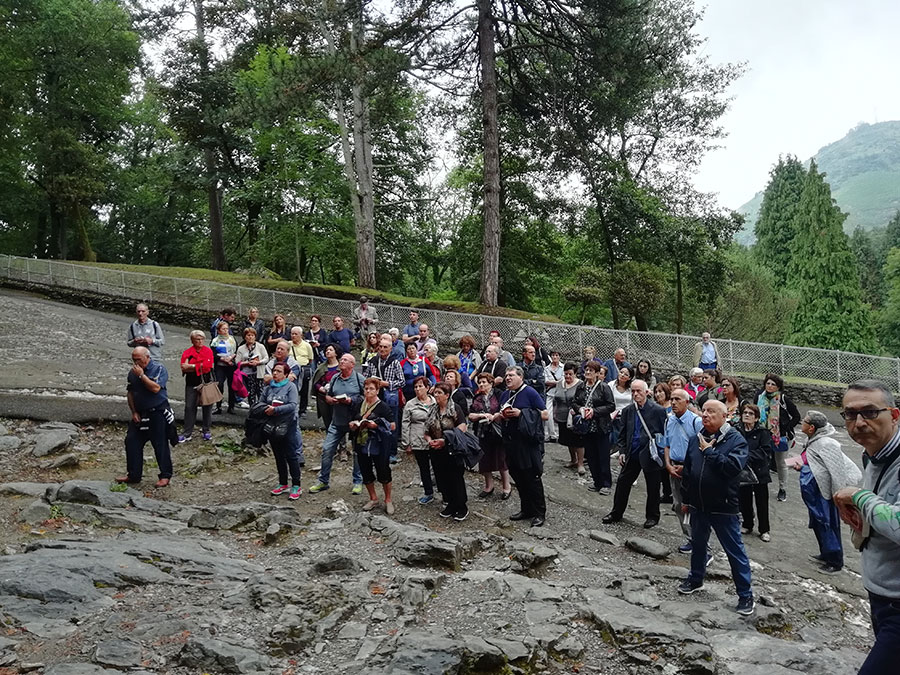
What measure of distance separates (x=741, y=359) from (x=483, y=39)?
40.7ft

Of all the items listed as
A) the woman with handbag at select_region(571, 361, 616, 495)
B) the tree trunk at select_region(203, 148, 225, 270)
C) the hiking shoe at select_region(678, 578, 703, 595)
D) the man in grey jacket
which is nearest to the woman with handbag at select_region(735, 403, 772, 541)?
the woman with handbag at select_region(571, 361, 616, 495)

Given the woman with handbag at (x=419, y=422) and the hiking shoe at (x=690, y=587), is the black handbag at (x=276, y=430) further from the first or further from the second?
the hiking shoe at (x=690, y=587)

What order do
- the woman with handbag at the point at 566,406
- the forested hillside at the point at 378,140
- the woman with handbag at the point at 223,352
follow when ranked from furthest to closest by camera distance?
the forested hillside at the point at 378,140, the woman with handbag at the point at 223,352, the woman with handbag at the point at 566,406

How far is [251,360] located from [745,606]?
7955 millimetres

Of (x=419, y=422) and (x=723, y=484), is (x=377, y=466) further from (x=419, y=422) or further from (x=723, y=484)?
(x=723, y=484)

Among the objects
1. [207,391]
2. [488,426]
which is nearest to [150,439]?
[207,391]

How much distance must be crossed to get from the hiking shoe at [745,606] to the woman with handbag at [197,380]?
306 inches

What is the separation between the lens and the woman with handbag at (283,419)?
7477 millimetres

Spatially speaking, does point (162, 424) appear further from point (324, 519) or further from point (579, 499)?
point (579, 499)

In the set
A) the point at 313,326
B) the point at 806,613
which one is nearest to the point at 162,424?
the point at 313,326

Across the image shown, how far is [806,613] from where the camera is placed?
5.43 meters

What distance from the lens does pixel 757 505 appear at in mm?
7520

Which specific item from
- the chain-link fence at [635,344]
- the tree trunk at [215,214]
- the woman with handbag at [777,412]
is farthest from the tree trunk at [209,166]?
the woman with handbag at [777,412]

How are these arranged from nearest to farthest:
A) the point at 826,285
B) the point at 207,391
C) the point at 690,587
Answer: the point at 690,587, the point at 207,391, the point at 826,285
